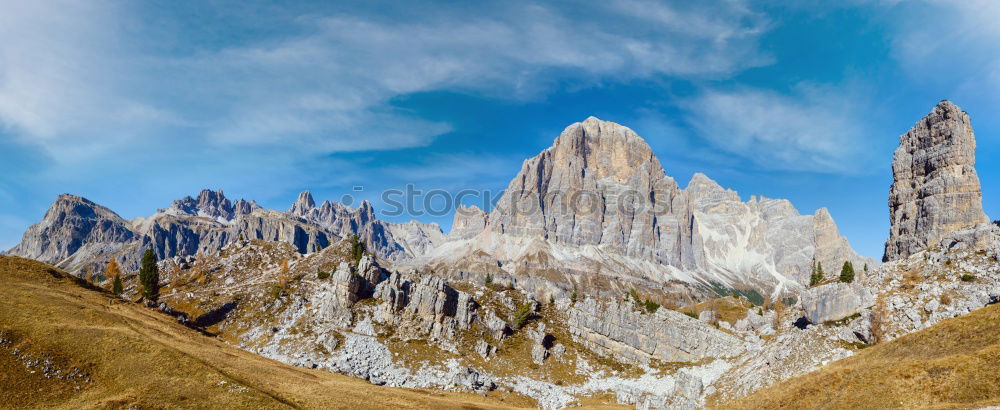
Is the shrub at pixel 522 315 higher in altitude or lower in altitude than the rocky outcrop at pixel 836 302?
lower

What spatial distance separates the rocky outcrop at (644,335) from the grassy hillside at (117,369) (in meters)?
70.9

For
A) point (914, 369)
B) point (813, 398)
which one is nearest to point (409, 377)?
point (813, 398)

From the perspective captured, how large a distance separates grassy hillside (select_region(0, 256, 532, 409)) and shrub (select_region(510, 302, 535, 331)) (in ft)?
190

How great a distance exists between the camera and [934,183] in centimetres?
17312

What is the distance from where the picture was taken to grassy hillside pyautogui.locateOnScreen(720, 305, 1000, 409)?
39906 mm

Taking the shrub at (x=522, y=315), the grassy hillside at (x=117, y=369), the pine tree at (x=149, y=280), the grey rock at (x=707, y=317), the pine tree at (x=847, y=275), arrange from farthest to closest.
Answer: the grey rock at (x=707, y=317)
the shrub at (x=522, y=315)
the pine tree at (x=149, y=280)
the pine tree at (x=847, y=275)
the grassy hillside at (x=117, y=369)

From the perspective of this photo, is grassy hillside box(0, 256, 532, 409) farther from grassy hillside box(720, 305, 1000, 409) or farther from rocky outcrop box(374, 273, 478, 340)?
grassy hillside box(720, 305, 1000, 409)

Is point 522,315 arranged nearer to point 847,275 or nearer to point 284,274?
point 284,274

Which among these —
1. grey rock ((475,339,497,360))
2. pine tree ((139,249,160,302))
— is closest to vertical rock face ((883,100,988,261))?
grey rock ((475,339,497,360))

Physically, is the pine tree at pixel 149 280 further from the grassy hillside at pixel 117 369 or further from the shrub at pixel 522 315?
the shrub at pixel 522 315

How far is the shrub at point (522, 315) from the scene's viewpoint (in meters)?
136

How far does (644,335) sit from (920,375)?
9547cm

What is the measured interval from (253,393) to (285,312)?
7460 cm

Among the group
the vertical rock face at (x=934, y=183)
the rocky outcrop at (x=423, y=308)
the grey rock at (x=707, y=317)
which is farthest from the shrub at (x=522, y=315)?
the vertical rock face at (x=934, y=183)
